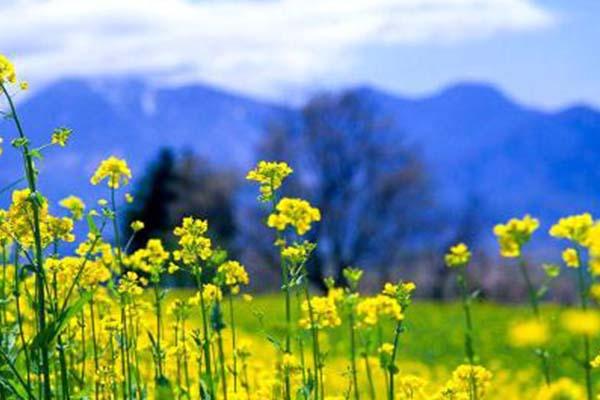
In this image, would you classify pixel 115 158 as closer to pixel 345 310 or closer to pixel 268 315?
pixel 345 310

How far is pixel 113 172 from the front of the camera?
446 cm

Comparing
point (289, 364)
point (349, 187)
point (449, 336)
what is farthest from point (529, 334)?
point (349, 187)

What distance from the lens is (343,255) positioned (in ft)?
162

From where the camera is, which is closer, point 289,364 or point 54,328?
point 54,328

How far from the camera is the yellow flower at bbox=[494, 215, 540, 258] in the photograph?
3.30 metres

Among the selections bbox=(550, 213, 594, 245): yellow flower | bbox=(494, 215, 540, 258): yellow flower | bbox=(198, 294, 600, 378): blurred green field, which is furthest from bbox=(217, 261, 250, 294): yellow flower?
bbox=(198, 294, 600, 378): blurred green field

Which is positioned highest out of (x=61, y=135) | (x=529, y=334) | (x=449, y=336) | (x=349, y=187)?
(x=349, y=187)

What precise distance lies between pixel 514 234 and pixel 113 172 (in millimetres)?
1787

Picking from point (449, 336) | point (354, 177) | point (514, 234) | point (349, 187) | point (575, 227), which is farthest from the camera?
point (354, 177)

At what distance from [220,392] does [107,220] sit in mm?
1354

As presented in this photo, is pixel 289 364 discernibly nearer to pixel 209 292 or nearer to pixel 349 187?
pixel 209 292

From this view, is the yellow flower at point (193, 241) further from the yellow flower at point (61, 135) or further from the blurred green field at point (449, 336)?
the blurred green field at point (449, 336)

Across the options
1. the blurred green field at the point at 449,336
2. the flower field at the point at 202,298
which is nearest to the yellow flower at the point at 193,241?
the flower field at the point at 202,298

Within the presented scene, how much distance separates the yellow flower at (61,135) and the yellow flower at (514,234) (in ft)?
4.79
